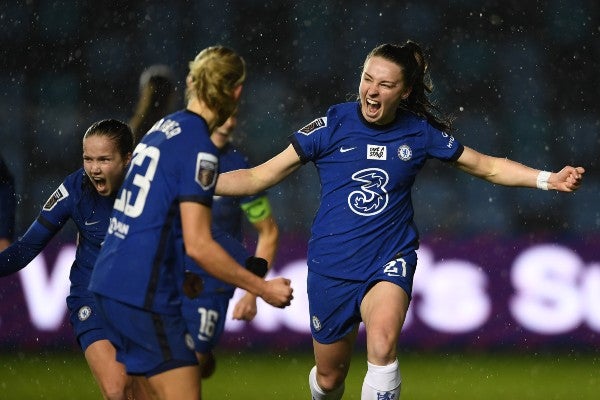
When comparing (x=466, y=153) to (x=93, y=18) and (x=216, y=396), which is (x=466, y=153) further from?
(x=93, y=18)

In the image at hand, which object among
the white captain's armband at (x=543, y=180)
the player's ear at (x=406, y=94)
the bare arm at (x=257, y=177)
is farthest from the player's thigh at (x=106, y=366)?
the white captain's armband at (x=543, y=180)

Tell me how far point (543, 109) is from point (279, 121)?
93.7 inches

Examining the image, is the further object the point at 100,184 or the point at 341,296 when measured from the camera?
the point at 341,296

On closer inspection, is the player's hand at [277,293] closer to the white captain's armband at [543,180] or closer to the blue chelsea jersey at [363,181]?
→ the blue chelsea jersey at [363,181]

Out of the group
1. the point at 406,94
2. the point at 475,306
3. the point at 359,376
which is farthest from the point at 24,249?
the point at 475,306

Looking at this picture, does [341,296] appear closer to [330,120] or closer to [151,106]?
[330,120]

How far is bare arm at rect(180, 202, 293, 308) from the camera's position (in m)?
4.93

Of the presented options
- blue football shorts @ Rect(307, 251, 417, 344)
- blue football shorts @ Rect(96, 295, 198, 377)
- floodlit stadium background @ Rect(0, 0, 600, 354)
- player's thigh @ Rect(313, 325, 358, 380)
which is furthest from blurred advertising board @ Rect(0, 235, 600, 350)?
blue football shorts @ Rect(96, 295, 198, 377)

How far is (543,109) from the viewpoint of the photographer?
40.1 feet

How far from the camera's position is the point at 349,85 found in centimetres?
1205

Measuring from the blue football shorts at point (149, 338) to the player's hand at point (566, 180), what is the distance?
230cm

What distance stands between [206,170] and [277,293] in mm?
525

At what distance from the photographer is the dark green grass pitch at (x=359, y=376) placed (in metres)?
9.45

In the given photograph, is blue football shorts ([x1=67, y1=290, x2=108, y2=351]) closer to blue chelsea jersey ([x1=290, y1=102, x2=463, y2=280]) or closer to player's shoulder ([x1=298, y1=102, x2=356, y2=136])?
blue chelsea jersey ([x1=290, y1=102, x2=463, y2=280])
